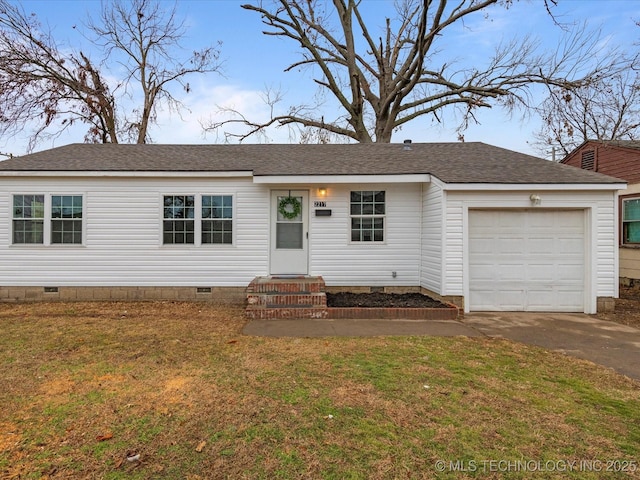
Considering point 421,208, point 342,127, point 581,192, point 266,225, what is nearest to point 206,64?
point 342,127

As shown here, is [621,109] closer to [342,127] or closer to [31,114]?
[342,127]

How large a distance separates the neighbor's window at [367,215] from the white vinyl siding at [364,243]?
0.11 m

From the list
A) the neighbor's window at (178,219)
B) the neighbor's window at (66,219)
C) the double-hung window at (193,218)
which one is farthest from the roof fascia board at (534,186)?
the neighbor's window at (66,219)

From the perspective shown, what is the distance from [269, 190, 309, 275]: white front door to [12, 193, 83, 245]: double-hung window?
4.93 m

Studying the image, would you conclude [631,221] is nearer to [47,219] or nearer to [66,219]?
[66,219]

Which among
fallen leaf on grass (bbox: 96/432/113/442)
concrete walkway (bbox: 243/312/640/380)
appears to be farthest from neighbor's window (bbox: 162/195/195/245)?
fallen leaf on grass (bbox: 96/432/113/442)

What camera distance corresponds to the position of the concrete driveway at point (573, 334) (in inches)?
195

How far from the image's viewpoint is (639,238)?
11.2 m

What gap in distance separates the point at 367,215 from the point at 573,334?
492cm

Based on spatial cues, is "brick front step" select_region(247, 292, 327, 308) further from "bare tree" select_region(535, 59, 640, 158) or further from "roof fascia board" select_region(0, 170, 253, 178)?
"bare tree" select_region(535, 59, 640, 158)

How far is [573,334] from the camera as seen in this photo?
6.14 meters

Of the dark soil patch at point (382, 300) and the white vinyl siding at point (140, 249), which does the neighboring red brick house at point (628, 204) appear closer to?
the dark soil patch at point (382, 300)

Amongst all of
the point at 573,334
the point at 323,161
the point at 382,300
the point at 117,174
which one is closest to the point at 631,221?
the point at 573,334

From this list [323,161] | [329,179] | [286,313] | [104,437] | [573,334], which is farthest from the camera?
[323,161]
